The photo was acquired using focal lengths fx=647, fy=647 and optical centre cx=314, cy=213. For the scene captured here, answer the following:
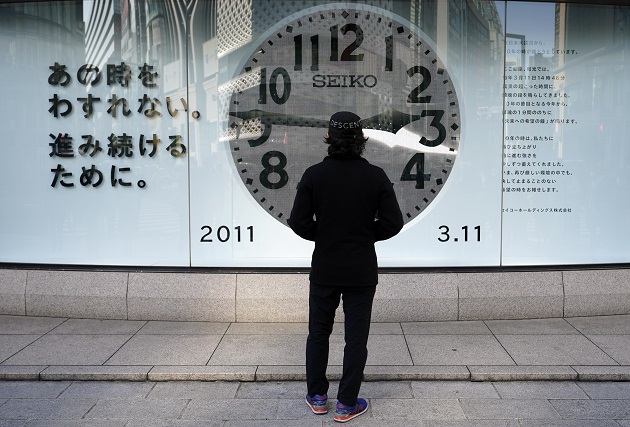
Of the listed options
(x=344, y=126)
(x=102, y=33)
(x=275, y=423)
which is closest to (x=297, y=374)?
(x=275, y=423)

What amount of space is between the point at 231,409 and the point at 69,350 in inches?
76.3

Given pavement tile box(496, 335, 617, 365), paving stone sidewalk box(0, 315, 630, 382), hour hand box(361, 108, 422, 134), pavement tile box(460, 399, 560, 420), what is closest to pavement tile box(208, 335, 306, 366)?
paving stone sidewalk box(0, 315, 630, 382)

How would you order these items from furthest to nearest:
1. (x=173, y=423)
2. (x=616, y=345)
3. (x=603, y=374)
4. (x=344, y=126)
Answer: (x=616, y=345)
(x=603, y=374)
(x=173, y=423)
(x=344, y=126)

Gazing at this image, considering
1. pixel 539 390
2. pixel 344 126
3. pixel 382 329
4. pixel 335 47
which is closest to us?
pixel 344 126

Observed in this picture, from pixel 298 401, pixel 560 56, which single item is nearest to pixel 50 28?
pixel 298 401

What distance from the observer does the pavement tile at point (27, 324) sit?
20.6ft

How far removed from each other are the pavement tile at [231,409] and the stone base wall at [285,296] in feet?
6.45

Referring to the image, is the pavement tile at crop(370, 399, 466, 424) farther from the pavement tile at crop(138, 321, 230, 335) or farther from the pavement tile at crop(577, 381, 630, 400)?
the pavement tile at crop(138, 321, 230, 335)

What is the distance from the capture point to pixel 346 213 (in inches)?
167

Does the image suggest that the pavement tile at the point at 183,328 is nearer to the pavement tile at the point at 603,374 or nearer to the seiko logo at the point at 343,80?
the seiko logo at the point at 343,80

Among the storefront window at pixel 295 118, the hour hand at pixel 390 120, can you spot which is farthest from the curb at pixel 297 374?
the hour hand at pixel 390 120

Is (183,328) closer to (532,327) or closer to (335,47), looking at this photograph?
(335,47)

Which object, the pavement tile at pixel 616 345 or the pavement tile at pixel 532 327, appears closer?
the pavement tile at pixel 616 345

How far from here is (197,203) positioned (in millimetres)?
6879
